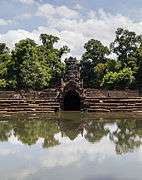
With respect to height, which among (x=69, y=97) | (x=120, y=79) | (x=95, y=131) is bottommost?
(x=95, y=131)

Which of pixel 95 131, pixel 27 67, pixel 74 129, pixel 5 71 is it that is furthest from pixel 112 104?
pixel 5 71

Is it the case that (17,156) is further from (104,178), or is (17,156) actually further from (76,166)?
(104,178)

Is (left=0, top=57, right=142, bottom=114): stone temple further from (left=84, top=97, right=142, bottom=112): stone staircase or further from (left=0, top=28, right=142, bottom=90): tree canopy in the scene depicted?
(left=0, top=28, right=142, bottom=90): tree canopy

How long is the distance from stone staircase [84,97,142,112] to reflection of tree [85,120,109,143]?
9308mm

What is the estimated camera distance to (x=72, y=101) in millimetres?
55031

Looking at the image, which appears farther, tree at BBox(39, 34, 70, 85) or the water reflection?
tree at BBox(39, 34, 70, 85)

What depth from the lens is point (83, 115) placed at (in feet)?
153

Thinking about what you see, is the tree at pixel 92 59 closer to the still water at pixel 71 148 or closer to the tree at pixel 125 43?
the tree at pixel 125 43

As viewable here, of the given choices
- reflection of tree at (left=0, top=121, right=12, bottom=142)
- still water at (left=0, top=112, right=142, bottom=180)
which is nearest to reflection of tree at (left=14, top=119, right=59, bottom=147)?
still water at (left=0, top=112, right=142, bottom=180)

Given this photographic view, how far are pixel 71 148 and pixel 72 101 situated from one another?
28.6 m

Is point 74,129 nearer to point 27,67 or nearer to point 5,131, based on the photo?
point 5,131

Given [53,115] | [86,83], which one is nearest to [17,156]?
[53,115]

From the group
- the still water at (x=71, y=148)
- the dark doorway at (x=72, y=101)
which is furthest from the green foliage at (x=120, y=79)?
the still water at (x=71, y=148)

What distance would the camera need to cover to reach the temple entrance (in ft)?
174
